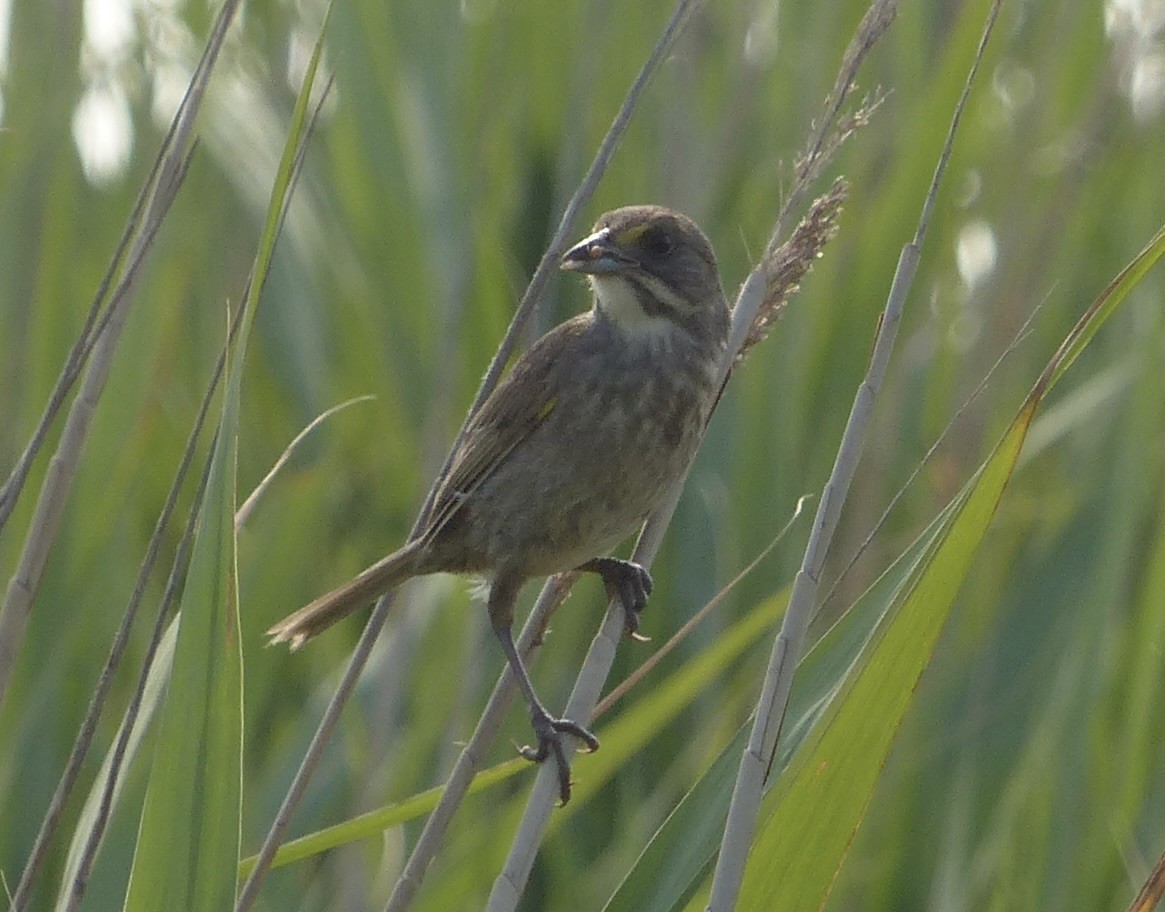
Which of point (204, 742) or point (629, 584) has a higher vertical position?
point (204, 742)

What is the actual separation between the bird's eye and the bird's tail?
2.21 feet

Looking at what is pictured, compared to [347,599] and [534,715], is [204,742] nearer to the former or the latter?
[534,715]

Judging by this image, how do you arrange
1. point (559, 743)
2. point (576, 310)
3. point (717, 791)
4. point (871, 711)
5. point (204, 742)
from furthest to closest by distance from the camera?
point (576, 310) < point (559, 743) < point (717, 791) < point (871, 711) < point (204, 742)

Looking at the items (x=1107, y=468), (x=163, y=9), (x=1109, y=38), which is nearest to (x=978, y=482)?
(x=1107, y=468)

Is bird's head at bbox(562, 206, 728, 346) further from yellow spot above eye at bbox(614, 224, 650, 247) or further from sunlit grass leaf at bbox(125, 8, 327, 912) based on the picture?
sunlit grass leaf at bbox(125, 8, 327, 912)

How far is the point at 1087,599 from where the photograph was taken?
3127mm

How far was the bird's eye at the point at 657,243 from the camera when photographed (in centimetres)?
308

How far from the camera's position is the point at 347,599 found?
3.10 m

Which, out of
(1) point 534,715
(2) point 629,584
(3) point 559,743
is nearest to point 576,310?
(2) point 629,584

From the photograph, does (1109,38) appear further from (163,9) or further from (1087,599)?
(163,9)

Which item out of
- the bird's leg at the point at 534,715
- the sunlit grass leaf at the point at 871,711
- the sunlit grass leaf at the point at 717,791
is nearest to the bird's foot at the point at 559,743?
the bird's leg at the point at 534,715

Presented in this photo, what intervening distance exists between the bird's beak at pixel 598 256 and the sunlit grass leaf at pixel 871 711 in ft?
4.13

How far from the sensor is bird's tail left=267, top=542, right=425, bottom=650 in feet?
9.87

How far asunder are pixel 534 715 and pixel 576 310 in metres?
1.35
